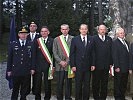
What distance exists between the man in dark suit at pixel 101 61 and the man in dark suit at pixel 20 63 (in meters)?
1.58

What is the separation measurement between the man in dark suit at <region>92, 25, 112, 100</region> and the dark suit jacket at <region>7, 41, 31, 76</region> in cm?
162

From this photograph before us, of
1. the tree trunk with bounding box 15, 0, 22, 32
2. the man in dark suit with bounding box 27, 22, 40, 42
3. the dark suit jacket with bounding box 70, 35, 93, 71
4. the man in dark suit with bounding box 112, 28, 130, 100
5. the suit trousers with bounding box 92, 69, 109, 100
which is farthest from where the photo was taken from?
the tree trunk with bounding box 15, 0, 22, 32

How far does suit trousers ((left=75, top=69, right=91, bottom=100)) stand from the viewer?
7945 millimetres

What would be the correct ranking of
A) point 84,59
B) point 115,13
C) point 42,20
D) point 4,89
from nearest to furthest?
point 84,59 → point 4,89 → point 115,13 → point 42,20

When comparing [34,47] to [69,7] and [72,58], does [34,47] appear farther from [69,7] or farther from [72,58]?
[69,7]

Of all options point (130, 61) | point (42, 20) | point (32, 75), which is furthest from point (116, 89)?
point (42, 20)

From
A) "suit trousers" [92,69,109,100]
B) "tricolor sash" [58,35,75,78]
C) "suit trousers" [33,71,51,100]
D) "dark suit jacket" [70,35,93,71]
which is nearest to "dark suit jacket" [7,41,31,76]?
"suit trousers" [33,71,51,100]

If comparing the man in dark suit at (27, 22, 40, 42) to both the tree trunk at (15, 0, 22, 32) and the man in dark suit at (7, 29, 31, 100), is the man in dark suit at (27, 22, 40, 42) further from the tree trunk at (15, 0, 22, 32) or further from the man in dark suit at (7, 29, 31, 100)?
the tree trunk at (15, 0, 22, 32)

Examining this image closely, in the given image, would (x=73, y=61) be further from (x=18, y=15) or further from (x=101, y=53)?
(x=18, y=15)

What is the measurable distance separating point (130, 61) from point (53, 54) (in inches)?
71.3

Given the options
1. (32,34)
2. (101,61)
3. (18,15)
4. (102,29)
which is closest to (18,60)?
(32,34)

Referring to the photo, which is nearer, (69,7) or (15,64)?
(15,64)

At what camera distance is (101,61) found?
26.4ft

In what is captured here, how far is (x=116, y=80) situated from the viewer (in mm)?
8156
